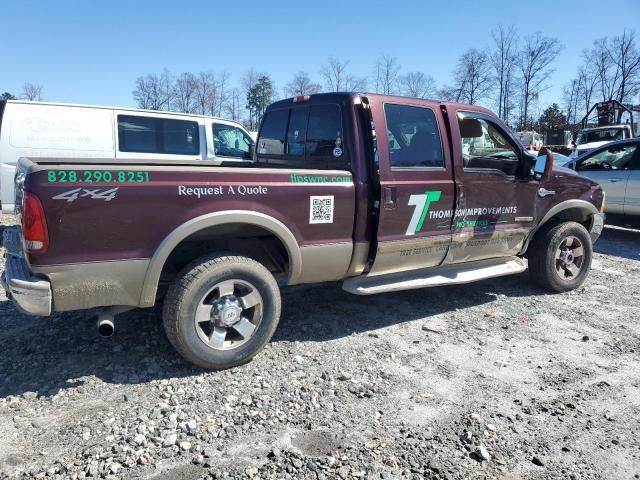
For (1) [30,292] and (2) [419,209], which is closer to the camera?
(1) [30,292]

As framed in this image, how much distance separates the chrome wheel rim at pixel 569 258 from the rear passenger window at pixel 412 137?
6.90 feet

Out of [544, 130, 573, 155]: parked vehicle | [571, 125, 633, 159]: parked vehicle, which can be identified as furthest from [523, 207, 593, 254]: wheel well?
[544, 130, 573, 155]: parked vehicle

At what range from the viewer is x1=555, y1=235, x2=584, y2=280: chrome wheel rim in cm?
548

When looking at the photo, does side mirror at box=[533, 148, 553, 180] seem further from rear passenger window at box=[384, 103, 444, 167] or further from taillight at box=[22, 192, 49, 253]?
taillight at box=[22, 192, 49, 253]

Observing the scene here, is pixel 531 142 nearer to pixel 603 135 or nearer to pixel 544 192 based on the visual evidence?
pixel 603 135

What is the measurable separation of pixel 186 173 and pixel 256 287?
97cm

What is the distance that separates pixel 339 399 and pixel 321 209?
1.41m

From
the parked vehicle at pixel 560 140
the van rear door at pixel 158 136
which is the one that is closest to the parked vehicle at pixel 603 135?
the parked vehicle at pixel 560 140

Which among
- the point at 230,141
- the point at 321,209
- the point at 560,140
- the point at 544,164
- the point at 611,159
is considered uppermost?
the point at 560,140

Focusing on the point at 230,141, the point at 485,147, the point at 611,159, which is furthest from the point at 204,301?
the point at 611,159

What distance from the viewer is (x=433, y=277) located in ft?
14.9

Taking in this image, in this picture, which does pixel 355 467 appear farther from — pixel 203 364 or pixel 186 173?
pixel 186 173

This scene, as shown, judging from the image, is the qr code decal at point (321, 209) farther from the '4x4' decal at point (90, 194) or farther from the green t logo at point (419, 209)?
the '4x4' decal at point (90, 194)

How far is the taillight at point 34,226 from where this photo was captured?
2.77m
